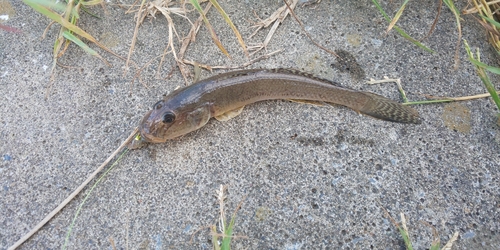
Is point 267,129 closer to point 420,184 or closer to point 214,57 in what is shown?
point 214,57

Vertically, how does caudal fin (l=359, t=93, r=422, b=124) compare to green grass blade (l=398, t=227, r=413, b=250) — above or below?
above

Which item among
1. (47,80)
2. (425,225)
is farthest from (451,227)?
(47,80)

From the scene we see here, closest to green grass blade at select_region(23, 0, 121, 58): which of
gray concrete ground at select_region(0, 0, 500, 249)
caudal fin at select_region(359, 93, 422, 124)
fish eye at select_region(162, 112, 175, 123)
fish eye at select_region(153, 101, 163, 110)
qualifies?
gray concrete ground at select_region(0, 0, 500, 249)

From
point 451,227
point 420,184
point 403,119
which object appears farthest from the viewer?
point 403,119

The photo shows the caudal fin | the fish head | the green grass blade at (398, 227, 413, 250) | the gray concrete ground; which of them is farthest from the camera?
the caudal fin

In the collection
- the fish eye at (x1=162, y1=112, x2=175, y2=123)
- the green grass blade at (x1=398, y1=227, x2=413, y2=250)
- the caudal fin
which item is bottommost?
the green grass blade at (x1=398, y1=227, x2=413, y2=250)

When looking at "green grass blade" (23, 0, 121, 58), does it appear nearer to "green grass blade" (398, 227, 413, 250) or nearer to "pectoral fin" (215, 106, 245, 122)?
"pectoral fin" (215, 106, 245, 122)

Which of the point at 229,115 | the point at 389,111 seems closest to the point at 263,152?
the point at 229,115

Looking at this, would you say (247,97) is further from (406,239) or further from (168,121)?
(406,239)
